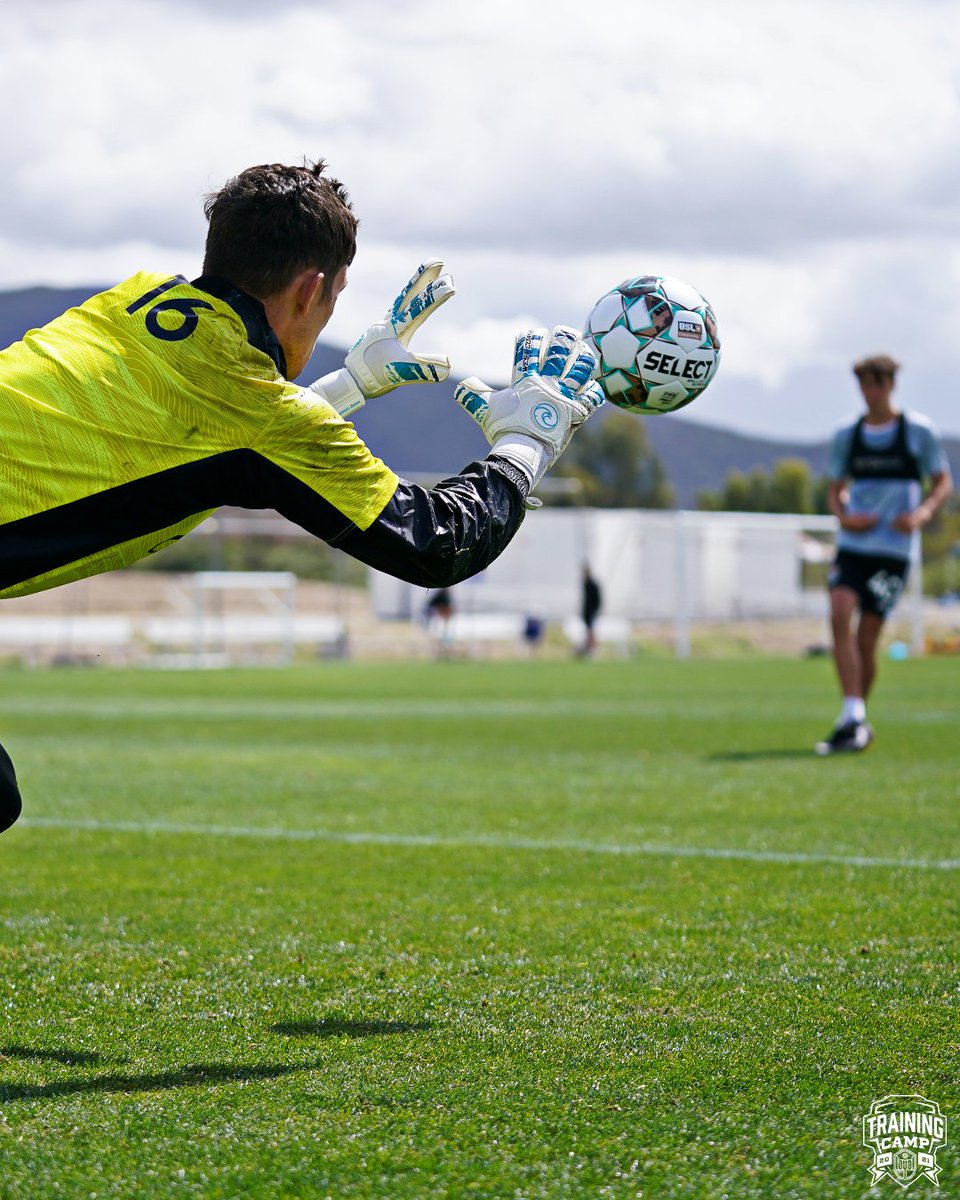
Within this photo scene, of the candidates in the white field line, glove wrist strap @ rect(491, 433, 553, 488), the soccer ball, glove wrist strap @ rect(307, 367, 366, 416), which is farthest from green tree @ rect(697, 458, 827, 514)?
glove wrist strap @ rect(491, 433, 553, 488)

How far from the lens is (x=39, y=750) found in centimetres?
1083

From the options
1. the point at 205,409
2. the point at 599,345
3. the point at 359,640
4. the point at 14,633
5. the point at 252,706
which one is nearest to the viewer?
the point at 205,409

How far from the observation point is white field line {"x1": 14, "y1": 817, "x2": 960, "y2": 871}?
562 cm

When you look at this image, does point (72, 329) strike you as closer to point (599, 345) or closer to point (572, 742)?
point (599, 345)

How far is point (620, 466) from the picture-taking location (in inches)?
3711

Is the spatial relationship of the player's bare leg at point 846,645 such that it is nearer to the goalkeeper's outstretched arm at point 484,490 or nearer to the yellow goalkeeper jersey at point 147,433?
the goalkeeper's outstretched arm at point 484,490

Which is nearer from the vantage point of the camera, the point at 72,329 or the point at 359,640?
the point at 72,329

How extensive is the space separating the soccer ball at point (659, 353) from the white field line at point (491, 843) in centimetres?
203

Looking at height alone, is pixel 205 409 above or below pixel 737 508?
below

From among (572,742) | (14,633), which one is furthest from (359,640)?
(572,742)

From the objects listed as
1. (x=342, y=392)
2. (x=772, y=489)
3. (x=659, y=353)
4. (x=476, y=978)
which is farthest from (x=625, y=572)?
(x=772, y=489)

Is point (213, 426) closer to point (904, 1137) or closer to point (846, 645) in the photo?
point (904, 1137)

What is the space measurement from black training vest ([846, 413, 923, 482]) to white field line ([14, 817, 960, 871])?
Answer: 4414 millimetres

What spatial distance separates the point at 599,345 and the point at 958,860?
8.04 ft
